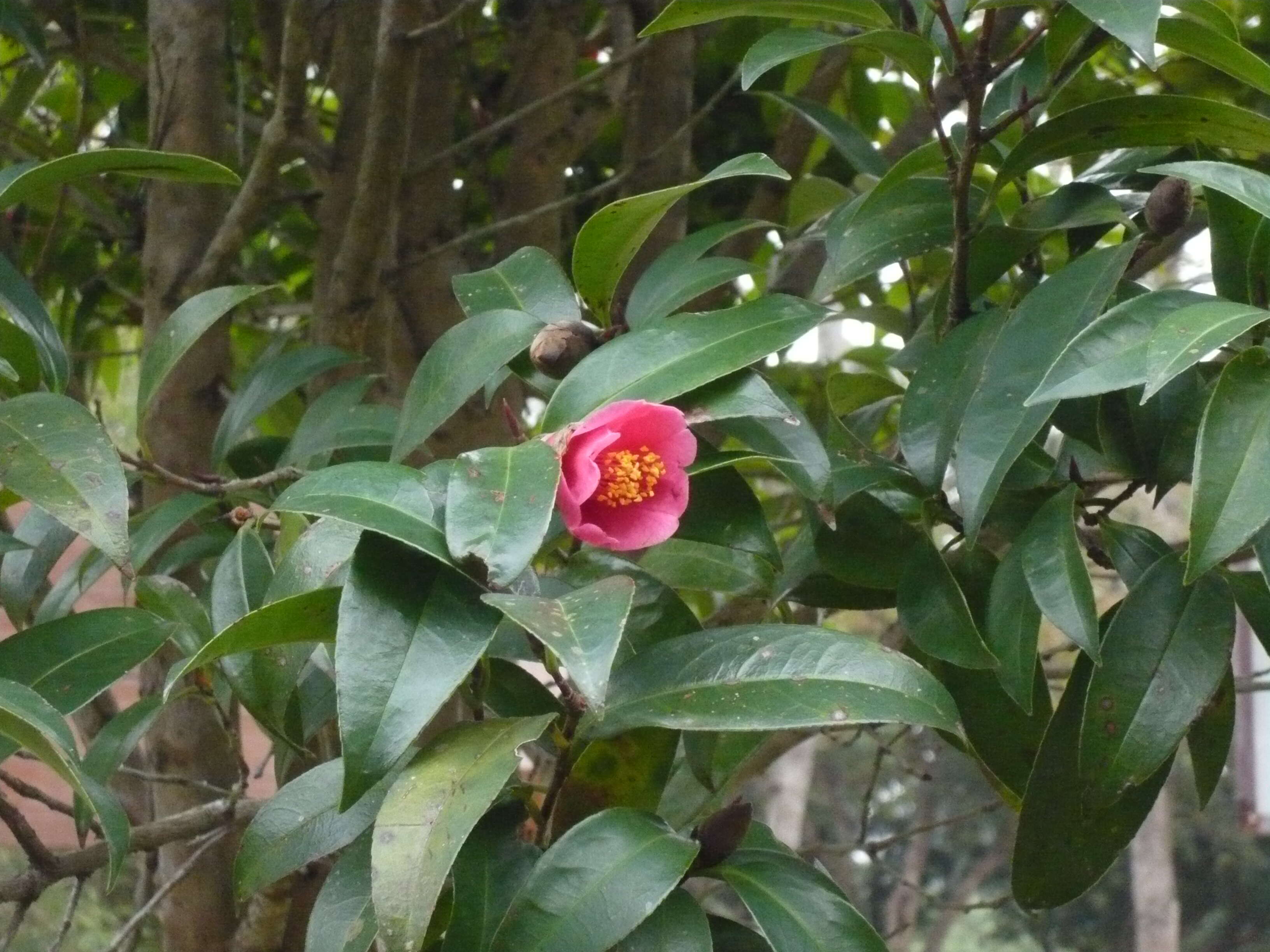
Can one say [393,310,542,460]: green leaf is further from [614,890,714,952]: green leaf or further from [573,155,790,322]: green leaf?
[614,890,714,952]: green leaf

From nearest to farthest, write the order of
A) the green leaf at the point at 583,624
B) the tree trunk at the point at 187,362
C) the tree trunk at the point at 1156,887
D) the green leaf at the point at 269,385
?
the green leaf at the point at 583,624
the green leaf at the point at 269,385
the tree trunk at the point at 187,362
the tree trunk at the point at 1156,887

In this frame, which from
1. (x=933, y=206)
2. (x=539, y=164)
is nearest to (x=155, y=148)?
(x=539, y=164)

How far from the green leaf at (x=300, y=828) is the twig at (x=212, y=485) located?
6.5 inches

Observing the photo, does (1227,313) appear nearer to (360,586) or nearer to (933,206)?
(933,206)

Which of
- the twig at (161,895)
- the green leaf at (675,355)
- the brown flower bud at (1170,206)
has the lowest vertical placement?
the twig at (161,895)

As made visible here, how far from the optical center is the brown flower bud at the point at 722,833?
0.48 metres

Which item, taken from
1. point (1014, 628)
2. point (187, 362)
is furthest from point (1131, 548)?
point (187, 362)

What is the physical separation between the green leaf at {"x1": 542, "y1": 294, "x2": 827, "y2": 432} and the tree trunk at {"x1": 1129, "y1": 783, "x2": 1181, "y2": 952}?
236cm

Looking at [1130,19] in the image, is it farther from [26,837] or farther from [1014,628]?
[26,837]

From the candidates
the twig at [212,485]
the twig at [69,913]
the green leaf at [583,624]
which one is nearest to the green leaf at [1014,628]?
the green leaf at [583,624]

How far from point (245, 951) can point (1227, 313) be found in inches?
27.8

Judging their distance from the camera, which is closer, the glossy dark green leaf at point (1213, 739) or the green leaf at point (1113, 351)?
the green leaf at point (1113, 351)

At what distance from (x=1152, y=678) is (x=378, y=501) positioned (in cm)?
32

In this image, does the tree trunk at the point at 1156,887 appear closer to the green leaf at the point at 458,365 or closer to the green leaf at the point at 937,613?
the green leaf at the point at 937,613
